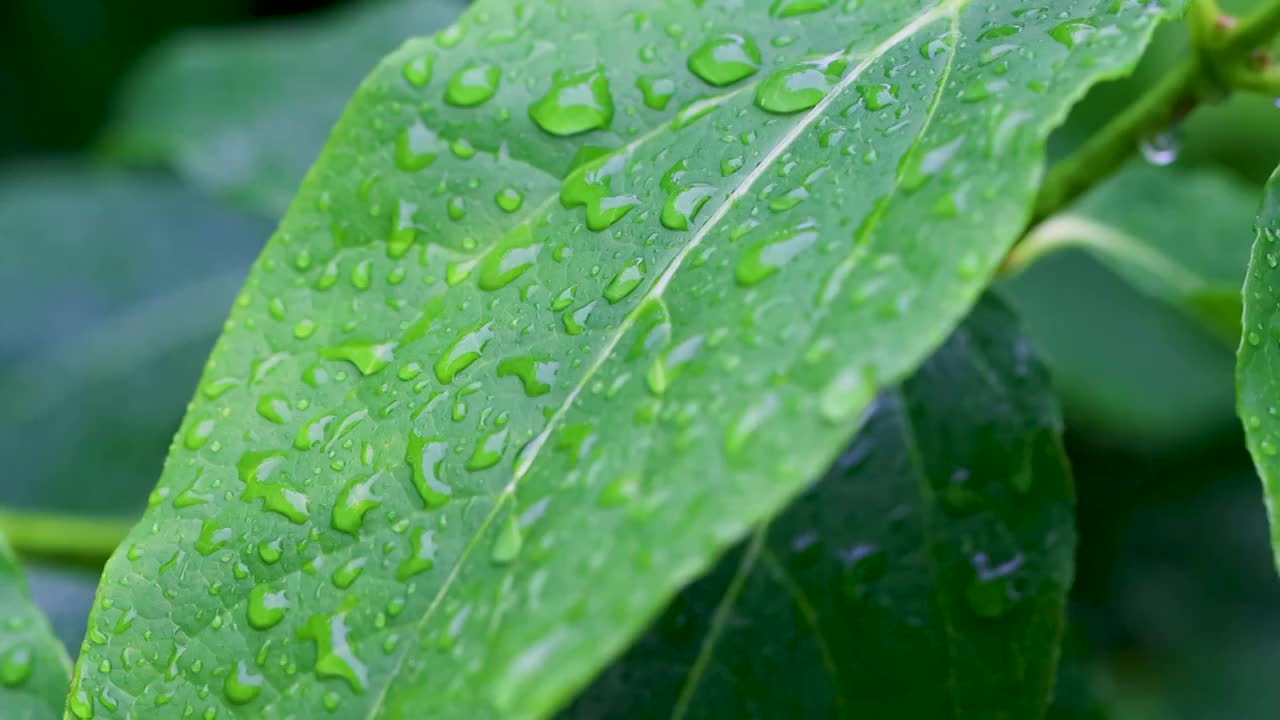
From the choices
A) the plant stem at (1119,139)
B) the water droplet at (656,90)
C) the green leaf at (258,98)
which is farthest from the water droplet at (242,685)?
the green leaf at (258,98)

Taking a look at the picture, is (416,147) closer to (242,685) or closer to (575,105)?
(575,105)

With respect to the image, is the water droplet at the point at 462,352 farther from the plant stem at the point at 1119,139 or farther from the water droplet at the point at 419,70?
the plant stem at the point at 1119,139

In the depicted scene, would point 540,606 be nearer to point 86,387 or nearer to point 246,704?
point 246,704

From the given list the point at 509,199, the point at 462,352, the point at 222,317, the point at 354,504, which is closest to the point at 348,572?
the point at 354,504

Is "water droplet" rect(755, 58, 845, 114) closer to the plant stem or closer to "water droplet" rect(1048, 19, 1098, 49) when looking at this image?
"water droplet" rect(1048, 19, 1098, 49)

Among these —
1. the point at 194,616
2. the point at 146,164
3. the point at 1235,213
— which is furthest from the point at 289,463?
the point at 146,164

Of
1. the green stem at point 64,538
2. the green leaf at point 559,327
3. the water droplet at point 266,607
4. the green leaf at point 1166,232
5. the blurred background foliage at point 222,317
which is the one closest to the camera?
the green leaf at point 559,327
